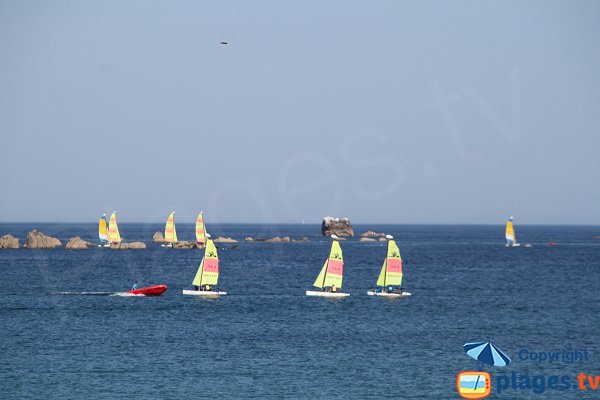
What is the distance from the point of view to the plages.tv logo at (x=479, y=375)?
1756 inches

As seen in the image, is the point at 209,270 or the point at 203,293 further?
the point at 209,270

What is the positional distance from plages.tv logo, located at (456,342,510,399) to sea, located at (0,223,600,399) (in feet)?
9.71

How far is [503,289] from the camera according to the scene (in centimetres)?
12631

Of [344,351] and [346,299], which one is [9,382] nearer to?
[344,351]

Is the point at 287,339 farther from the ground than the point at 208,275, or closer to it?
closer to it

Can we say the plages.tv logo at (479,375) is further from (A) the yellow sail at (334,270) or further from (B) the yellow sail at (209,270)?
(B) the yellow sail at (209,270)

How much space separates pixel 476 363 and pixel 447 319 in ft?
82.5

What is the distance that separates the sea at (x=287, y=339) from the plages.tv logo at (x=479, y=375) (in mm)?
2960

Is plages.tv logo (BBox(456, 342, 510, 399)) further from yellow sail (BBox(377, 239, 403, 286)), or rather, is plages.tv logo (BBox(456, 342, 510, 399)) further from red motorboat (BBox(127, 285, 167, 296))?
red motorboat (BBox(127, 285, 167, 296))

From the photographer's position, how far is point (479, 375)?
50812 mm

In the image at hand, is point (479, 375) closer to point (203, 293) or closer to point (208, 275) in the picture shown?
point (208, 275)

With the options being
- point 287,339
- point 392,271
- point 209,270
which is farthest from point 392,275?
point 287,339

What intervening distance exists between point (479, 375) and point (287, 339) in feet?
90.8

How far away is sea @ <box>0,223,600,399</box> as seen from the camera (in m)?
57.7
